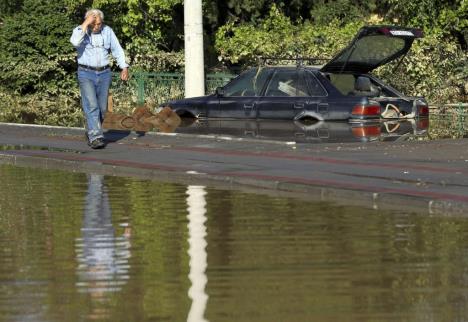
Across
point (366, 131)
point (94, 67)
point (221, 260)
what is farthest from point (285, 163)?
point (221, 260)

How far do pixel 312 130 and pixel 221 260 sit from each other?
44.0 feet

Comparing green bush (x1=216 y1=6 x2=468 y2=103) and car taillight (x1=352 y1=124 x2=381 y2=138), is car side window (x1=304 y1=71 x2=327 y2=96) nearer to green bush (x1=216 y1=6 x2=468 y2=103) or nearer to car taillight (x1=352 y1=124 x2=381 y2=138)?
car taillight (x1=352 y1=124 x2=381 y2=138)

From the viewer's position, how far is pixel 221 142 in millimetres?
21422

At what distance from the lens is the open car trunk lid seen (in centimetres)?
2631

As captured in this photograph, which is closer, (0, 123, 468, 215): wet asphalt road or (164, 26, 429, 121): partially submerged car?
(0, 123, 468, 215): wet asphalt road

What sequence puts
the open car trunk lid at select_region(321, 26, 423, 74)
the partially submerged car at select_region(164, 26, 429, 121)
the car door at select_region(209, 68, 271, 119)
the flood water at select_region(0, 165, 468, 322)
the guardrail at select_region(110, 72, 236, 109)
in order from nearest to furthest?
the flood water at select_region(0, 165, 468, 322) < the partially submerged car at select_region(164, 26, 429, 121) < the open car trunk lid at select_region(321, 26, 423, 74) < the car door at select_region(209, 68, 271, 119) < the guardrail at select_region(110, 72, 236, 109)

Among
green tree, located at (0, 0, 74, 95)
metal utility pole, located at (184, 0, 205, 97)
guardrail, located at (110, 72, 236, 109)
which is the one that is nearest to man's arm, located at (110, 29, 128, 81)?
metal utility pole, located at (184, 0, 205, 97)

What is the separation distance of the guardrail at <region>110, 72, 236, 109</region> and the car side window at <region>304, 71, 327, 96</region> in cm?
810

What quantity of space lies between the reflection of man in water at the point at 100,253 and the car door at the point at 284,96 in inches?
449

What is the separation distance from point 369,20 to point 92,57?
19.6m

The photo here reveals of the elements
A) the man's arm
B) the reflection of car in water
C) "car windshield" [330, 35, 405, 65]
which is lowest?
the reflection of car in water

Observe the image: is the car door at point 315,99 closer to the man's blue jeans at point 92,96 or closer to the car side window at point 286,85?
the car side window at point 286,85

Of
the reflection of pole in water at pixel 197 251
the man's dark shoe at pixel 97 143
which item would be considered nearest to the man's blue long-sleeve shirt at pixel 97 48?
the man's dark shoe at pixel 97 143

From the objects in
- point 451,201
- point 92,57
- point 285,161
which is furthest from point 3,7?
point 451,201
